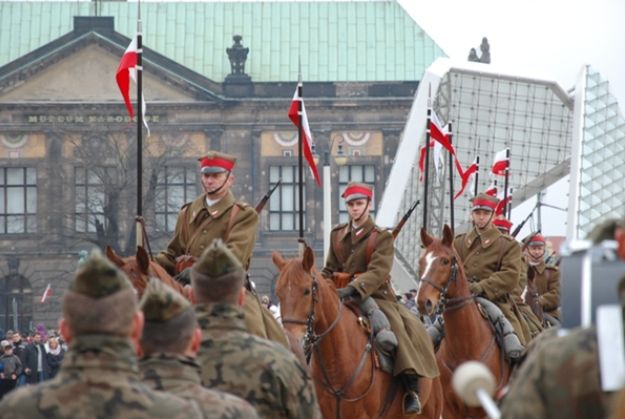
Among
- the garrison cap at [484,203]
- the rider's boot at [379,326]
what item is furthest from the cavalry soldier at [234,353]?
the garrison cap at [484,203]

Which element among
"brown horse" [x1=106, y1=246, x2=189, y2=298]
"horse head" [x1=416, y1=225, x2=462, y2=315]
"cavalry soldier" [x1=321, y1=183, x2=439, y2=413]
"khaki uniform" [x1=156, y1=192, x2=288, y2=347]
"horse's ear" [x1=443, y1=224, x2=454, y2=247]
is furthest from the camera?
"horse's ear" [x1=443, y1=224, x2=454, y2=247]

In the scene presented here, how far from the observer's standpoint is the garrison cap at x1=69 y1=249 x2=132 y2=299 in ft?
20.4

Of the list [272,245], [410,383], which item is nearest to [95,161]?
[272,245]

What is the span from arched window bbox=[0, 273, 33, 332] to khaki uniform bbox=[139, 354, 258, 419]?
76.1 metres

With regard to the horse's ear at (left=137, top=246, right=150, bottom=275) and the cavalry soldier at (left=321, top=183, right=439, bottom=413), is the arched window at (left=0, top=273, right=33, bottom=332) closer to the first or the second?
the cavalry soldier at (left=321, top=183, right=439, bottom=413)

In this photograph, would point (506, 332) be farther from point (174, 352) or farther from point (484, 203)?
point (174, 352)

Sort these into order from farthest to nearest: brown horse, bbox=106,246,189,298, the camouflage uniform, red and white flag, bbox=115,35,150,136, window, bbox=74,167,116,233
Result: window, bbox=74,167,116,233 → red and white flag, bbox=115,35,150,136 → brown horse, bbox=106,246,189,298 → the camouflage uniform

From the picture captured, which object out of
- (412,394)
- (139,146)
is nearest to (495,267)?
(412,394)

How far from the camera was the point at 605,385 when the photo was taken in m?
5.84

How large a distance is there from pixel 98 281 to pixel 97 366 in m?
0.28

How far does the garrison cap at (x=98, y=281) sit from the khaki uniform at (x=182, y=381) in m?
0.62

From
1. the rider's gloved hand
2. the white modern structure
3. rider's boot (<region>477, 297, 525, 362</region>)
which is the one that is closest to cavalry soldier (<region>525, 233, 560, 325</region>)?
rider's boot (<region>477, 297, 525, 362</region>)

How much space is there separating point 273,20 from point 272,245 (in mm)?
11080

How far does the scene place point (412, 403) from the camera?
48.6 feet
